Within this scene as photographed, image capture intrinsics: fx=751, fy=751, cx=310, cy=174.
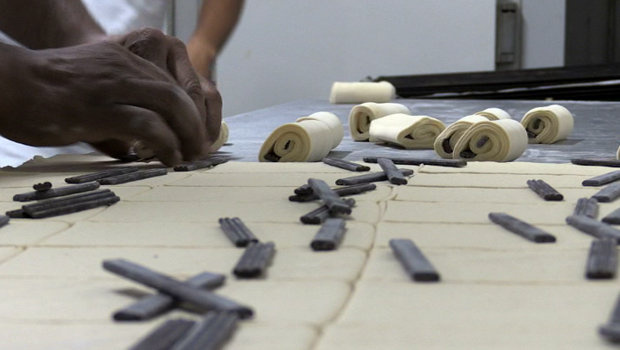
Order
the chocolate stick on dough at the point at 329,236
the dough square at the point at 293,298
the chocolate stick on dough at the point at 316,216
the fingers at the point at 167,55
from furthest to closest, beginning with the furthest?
the fingers at the point at 167,55
the chocolate stick on dough at the point at 316,216
the chocolate stick on dough at the point at 329,236
the dough square at the point at 293,298

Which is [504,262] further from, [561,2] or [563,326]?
[561,2]

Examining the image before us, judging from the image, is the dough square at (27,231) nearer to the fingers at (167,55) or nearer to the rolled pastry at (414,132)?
the fingers at (167,55)

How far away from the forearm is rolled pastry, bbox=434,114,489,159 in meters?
0.98

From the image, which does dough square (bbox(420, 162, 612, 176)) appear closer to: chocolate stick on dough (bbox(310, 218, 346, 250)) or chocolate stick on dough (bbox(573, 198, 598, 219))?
chocolate stick on dough (bbox(573, 198, 598, 219))

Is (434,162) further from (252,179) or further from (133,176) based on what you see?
(133,176)

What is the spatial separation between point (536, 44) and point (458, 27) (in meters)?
0.75

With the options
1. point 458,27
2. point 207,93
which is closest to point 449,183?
point 207,93

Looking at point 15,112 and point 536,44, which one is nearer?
point 15,112

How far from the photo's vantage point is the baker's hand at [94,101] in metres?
1.49

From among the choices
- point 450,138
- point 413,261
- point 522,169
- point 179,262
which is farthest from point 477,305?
point 450,138

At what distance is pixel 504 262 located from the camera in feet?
2.93

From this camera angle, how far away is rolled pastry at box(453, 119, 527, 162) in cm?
189

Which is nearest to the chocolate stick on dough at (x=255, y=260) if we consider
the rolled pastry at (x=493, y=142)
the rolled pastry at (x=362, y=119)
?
the rolled pastry at (x=493, y=142)

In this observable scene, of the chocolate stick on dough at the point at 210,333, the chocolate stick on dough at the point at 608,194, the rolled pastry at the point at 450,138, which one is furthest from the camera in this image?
the rolled pastry at the point at 450,138
